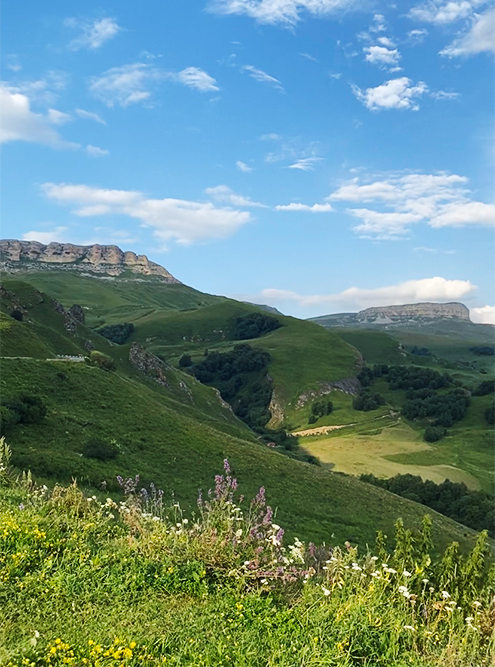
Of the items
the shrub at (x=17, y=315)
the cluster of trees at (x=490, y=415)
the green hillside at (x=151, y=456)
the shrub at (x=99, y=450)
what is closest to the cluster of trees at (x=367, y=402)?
the cluster of trees at (x=490, y=415)

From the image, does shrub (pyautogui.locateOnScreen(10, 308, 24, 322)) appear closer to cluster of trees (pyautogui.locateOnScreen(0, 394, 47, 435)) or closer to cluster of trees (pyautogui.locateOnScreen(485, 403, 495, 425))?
cluster of trees (pyautogui.locateOnScreen(0, 394, 47, 435))

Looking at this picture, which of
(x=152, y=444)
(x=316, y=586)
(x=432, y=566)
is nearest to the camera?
(x=316, y=586)

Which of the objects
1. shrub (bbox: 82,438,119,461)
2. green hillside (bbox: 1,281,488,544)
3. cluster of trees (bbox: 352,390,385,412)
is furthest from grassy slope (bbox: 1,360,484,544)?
cluster of trees (bbox: 352,390,385,412)

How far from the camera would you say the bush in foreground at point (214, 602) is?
5625mm

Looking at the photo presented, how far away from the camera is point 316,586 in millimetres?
7223

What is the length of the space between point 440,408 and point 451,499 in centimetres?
6099

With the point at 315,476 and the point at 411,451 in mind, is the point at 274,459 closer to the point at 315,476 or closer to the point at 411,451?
the point at 315,476

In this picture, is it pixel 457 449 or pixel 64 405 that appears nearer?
pixel 64 405

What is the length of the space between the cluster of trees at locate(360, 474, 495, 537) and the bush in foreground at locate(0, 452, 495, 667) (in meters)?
62.4

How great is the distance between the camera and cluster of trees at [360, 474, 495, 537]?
207ft

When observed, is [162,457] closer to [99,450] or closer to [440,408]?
[99,450]

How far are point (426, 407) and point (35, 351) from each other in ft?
337

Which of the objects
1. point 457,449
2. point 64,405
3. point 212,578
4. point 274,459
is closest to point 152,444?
point 64,405

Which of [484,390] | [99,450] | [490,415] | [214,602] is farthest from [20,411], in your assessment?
[484,390]
